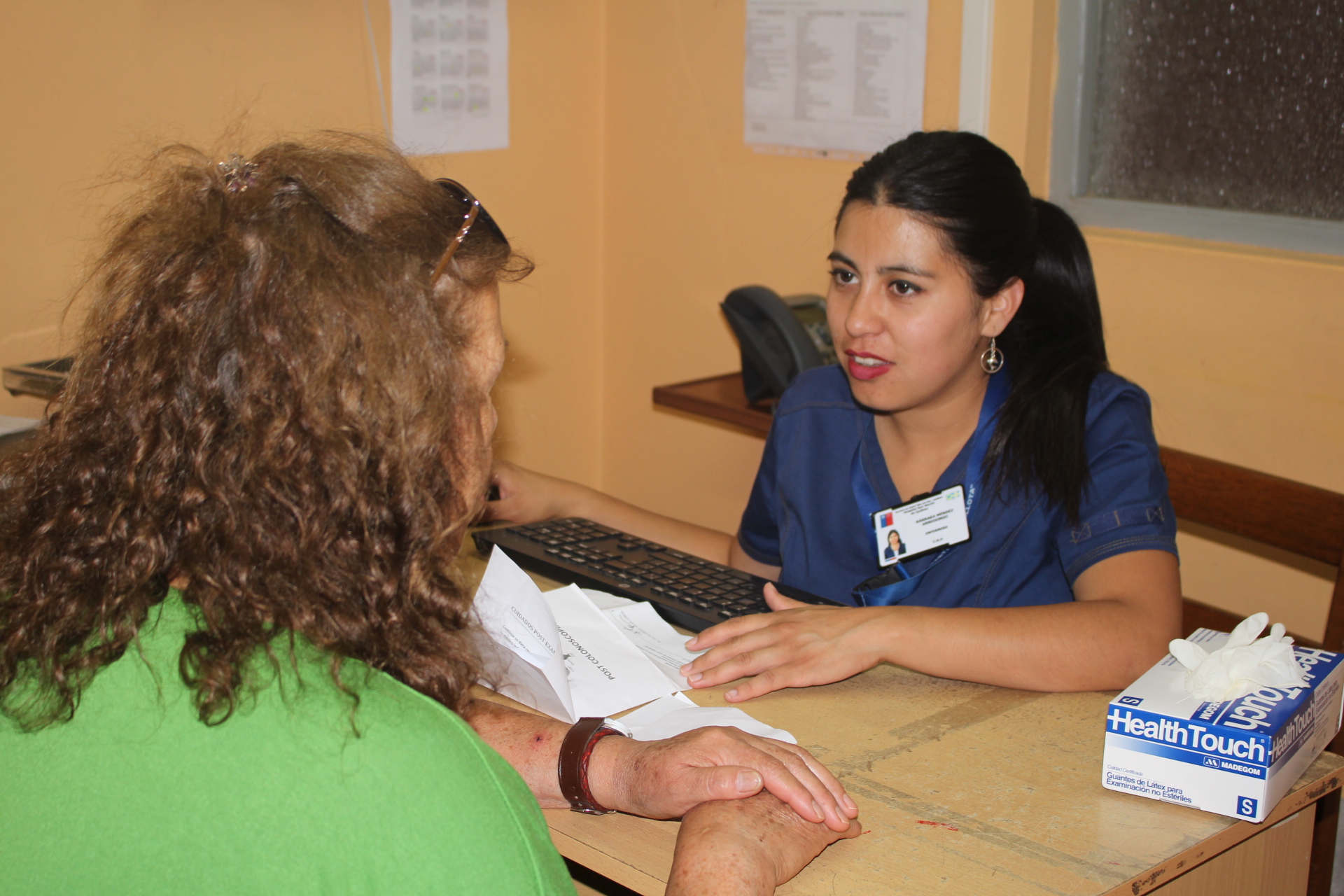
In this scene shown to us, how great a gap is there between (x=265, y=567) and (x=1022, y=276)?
116cm

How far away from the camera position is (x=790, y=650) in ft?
4.01

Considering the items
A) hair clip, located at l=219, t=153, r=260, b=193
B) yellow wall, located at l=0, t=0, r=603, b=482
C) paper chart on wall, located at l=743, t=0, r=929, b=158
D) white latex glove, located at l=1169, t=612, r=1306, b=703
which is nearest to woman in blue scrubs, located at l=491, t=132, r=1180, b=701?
white latex glove, located at l=1169, t=612, r=1306, b=703

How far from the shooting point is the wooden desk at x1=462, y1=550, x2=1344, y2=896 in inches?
35.4

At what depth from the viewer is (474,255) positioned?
2.80ft

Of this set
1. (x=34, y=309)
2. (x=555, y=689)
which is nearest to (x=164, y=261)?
(x=555, y=689)

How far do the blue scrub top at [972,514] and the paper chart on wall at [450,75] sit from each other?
4.15 feet

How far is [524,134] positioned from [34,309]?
121 cm

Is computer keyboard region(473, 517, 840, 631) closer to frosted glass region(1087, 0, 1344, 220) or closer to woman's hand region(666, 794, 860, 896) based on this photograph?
woman's hand region(666, 794, 860, 896)

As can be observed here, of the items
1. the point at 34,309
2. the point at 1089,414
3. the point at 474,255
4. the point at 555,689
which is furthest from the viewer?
the point at 34,309

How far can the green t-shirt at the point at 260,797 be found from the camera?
2.10 feet

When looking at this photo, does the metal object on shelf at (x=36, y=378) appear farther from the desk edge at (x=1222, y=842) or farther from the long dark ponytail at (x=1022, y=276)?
the desk edge at (x=1222, y=842)

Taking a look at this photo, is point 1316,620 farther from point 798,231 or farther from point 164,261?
point 164,261

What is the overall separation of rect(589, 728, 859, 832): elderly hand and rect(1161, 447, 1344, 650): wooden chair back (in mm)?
903

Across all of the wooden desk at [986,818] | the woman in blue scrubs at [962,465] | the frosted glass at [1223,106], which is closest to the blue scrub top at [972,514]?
the woman in blue scrubs at [962,465]
